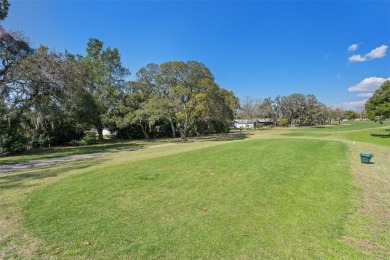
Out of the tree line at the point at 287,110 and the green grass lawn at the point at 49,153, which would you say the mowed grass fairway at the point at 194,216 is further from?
the tree line at the point at 287,110

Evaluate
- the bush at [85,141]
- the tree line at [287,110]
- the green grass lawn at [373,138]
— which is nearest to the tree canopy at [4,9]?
the bush at [85,141]

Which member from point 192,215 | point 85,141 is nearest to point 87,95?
point 85,141

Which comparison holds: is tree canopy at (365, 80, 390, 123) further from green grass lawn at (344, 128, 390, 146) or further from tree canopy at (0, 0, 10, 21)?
tree canopy at (0, 0, 10, 21)

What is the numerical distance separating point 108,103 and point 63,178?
20.4 meters

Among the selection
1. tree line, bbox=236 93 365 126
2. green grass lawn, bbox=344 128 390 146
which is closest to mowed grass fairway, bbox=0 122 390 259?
green grass lawn, bbox=344 128 390 146

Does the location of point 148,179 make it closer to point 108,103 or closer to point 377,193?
point 377,193

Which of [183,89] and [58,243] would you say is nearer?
[58,243]

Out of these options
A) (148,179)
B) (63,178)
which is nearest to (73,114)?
(63,178)

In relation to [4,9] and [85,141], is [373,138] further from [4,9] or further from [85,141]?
[4,9]

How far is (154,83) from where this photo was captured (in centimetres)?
2772

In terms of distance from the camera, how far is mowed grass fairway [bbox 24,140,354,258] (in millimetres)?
3232

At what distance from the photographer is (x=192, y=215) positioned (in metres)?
4.30

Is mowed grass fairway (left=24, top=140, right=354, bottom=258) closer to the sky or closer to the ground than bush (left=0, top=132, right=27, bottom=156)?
closer to the ground

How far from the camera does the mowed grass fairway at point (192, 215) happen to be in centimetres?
323
